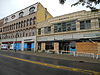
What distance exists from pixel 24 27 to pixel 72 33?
20226 mm

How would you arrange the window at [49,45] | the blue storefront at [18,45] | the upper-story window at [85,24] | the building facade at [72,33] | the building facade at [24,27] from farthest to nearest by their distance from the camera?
the blue storefront at [18,45], the building facade at [24,27], the window at [49,45], the upper-story window at [85,24], the building facade at [72,33]

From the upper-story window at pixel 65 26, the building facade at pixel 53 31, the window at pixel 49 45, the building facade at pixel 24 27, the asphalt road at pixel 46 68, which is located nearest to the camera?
the asphalt road at pixel 46 68

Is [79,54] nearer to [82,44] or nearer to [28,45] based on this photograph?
[82,44]

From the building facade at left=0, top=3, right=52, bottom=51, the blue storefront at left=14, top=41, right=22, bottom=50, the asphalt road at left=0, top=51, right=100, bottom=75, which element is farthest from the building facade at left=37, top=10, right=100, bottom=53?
the blue storefront at left=14, top=41, right=22, bottom=50

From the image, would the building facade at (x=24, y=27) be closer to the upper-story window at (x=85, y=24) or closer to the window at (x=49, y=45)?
the window at (x=49, y=45)

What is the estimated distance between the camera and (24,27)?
33906 millimetres

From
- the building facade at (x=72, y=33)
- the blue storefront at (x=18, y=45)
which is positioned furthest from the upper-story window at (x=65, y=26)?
the blue storefront at (x=18, y=45)

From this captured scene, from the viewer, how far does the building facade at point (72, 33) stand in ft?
58.8

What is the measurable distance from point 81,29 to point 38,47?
567 inches

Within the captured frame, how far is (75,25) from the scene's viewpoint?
20750mm

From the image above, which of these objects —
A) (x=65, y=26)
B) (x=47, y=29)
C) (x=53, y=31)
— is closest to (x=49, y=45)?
(x=53, y=31)

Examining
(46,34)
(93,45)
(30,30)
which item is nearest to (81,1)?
(93,45)

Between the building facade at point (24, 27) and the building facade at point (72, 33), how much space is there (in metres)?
4.37

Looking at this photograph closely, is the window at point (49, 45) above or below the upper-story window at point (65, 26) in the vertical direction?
below
